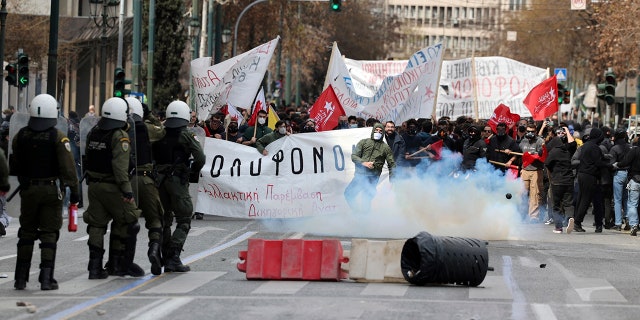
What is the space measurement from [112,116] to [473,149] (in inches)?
486

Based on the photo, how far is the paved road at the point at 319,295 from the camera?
12125 millimetres

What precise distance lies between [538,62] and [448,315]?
103 meters

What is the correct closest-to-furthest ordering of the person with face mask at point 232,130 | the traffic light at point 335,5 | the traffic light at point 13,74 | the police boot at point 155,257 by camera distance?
the police boot at point 155,257
the person with face mask at point 232,130
the traffic light at point 13,74
the traffic light at point 335,5

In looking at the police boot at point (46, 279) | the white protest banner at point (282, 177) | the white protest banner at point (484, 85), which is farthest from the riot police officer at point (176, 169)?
the white protest banner at point (484, 85)

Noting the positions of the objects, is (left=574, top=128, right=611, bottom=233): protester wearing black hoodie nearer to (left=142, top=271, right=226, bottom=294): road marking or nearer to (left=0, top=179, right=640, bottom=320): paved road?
(left=0, top=179, right=640, bottom=320): paved road

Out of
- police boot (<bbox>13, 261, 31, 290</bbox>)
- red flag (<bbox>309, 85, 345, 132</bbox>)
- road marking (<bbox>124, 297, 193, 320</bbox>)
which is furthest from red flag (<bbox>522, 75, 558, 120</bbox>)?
road marking (<bbox>124, 297, 193, 320</bbox>)

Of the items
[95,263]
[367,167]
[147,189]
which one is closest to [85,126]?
[147,189]

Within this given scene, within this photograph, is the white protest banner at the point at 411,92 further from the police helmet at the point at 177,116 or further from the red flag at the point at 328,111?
the police helmet at the point at 177,116

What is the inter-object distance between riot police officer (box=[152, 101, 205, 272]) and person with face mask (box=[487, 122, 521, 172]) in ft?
38.2

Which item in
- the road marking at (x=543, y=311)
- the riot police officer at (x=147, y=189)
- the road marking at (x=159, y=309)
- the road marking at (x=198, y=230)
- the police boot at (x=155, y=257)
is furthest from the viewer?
the road marking at (x=198, y=230)

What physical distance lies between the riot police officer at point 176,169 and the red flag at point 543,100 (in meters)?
20.0

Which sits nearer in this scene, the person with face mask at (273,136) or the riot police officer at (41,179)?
the riot police officer at (41,179)

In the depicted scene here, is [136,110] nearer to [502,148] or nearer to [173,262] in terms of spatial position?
[173,262]

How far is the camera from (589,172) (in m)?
25.2
